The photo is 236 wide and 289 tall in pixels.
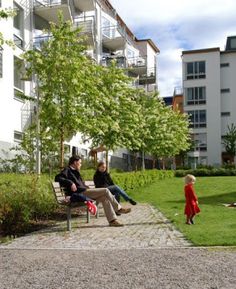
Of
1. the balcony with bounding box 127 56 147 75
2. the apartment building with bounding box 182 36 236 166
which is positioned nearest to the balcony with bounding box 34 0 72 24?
the balcony with bounding box 127 56 147 75

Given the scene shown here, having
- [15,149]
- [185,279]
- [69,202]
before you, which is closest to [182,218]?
[69,202]

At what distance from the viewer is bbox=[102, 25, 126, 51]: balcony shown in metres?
44.2

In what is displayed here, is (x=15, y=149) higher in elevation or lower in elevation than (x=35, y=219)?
higher

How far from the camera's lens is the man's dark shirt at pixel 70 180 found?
1055 centimetres

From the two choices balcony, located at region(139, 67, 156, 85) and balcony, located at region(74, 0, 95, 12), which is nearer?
balcony, located at region(74, 0, 95, 12)

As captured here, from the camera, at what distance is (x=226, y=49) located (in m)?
70.1

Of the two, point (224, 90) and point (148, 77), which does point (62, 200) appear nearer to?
point (148, 77)

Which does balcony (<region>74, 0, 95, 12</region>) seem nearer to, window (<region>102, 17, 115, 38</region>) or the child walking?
window (<region>102, 17, 115, 38</region>)

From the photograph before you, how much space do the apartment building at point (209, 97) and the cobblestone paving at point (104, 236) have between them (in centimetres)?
5416

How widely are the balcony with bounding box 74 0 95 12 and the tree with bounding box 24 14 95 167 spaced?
2056 cm

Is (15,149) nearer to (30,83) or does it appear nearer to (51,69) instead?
(30,83)

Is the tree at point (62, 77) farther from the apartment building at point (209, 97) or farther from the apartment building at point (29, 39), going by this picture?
the apartment building at point (209, 97)

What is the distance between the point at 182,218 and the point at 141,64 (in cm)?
4373

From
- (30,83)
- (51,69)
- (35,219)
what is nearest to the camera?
(35,219)
